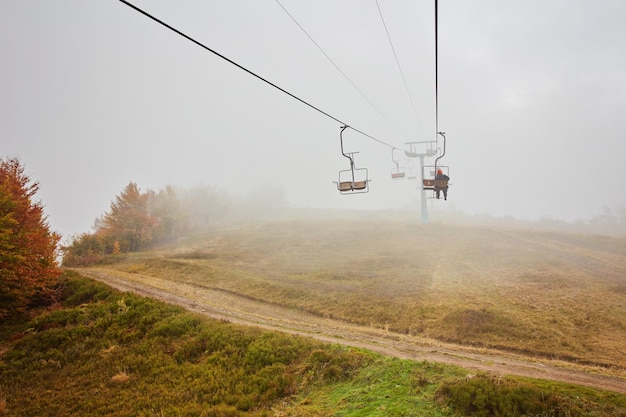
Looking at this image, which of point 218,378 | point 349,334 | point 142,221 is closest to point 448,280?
point 349,334

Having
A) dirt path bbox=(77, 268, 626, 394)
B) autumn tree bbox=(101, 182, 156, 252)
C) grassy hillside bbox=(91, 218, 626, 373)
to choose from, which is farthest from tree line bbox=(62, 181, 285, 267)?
dirt path bbox=(77, 268, 626, 394)

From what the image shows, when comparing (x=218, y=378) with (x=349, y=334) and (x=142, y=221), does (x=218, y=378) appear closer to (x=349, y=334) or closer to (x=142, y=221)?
(x=349, y=334)

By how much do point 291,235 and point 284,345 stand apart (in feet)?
191

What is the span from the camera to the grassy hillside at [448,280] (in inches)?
943

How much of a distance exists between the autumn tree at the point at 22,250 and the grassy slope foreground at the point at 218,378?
2815 millimetres

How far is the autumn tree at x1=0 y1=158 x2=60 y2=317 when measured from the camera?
24.5 meters

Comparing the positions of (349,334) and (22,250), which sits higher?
(22,250)

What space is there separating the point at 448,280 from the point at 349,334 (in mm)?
19964

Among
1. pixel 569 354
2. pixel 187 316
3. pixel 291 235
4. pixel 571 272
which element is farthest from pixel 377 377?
pixel 291 235

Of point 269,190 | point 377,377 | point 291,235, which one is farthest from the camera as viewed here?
point 269,190

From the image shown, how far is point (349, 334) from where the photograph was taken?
24.6 meters

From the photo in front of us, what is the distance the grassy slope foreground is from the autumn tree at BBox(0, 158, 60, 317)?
2815 millimetres

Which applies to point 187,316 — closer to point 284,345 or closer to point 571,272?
point 284,345

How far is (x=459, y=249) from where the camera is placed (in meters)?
54.3
